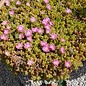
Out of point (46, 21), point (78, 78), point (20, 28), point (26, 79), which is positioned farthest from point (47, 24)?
point (78, 78)

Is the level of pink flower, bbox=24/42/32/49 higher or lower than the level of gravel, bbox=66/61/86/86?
higher

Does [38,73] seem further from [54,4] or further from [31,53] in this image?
[54,4]

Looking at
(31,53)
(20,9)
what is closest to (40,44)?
(31,53)

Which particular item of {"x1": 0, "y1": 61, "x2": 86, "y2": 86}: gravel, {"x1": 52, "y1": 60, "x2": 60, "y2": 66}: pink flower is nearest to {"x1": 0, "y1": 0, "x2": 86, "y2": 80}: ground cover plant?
{"x1": 52, "y1": 60, "x2": 60, "y2": 66}: pink flower

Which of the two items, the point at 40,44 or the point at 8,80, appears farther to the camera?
the point at 8,80

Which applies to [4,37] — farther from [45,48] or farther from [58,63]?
[58,63]

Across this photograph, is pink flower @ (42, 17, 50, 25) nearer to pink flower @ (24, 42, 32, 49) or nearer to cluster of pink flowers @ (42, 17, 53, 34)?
cluster of pink flowers @ (42, 17, 53, 34)

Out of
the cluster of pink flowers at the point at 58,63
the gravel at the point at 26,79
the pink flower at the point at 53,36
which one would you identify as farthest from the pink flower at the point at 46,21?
the gravel at the point at 26,79

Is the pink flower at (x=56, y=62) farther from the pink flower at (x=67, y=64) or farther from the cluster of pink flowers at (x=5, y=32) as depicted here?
the cluster of pink flowers at (x=5, y=32)
